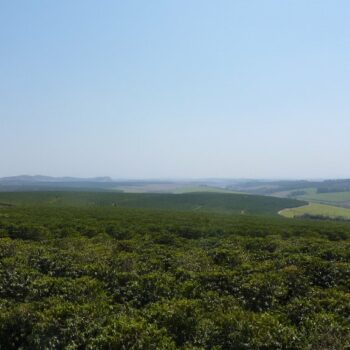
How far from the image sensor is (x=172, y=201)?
4567 inches

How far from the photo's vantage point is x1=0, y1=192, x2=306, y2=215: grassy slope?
104 m

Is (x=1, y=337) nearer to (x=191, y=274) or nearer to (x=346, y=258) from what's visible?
(x=191, y=274)

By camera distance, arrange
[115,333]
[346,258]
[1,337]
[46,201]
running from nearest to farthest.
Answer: [115,333] → [1,337] → [346,258] → [46,201]

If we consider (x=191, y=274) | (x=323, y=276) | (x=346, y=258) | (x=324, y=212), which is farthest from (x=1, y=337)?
(x=324, y=212)

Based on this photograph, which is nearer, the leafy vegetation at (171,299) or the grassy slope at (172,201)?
the leafy vegetation at (171,299)

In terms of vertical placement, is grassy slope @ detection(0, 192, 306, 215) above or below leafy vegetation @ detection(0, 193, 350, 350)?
below

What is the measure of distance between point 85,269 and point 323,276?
34.2 feet

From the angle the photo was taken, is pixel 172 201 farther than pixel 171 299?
Yes

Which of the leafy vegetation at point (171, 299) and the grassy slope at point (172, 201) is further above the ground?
the leafy vegetation at point (171, 299)

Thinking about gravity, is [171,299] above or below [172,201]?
above

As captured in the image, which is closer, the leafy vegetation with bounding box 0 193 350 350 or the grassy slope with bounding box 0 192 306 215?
the leafy vegetation with bounding box 0 193 350 350

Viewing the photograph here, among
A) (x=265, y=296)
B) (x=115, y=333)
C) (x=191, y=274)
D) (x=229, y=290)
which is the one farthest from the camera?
(x=191, y=274)

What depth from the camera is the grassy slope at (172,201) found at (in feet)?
343

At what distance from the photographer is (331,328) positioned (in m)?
10.4
